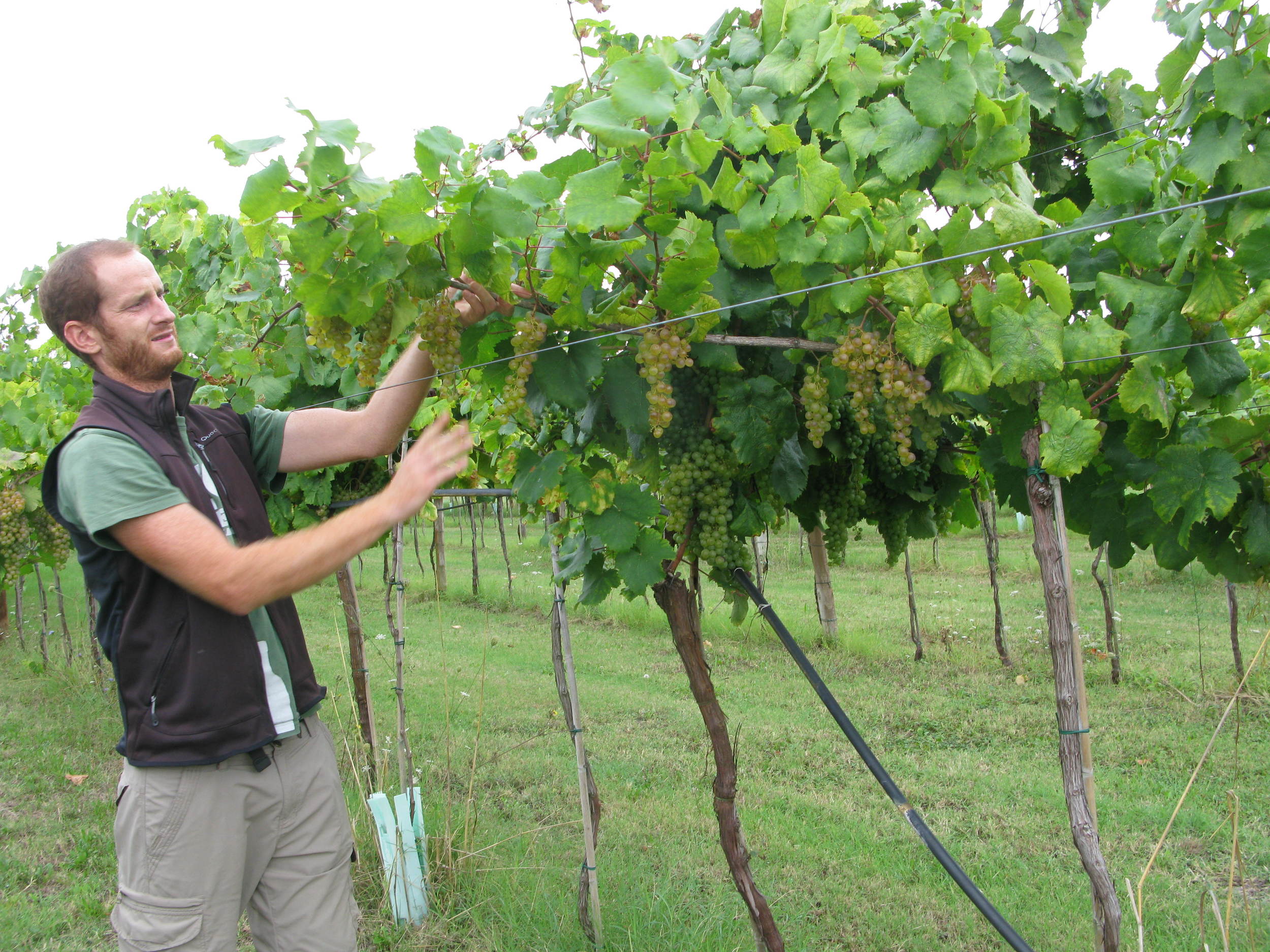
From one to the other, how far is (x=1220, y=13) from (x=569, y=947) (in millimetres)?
3163

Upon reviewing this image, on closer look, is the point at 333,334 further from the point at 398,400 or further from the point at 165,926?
the point at 165,926

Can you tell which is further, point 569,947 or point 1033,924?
point 1033,924

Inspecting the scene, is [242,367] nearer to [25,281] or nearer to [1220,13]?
[1220,13]

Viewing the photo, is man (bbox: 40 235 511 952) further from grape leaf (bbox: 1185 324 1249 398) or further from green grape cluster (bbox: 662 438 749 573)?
grape leaf (bbox: 1185 324 1249 398)

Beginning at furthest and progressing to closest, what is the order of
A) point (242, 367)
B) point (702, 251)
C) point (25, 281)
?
point (25, 281)
point (242, 367)
point (702, 251)

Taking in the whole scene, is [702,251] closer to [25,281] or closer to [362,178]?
[362,178]

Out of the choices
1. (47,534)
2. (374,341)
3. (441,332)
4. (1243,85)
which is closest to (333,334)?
(374,341)

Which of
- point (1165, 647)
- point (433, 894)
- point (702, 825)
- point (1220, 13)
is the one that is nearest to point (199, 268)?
point (433, 894)

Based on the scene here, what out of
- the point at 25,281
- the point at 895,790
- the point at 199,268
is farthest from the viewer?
the point at 25,281

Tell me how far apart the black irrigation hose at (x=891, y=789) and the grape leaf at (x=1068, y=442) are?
83cm

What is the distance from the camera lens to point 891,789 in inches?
89.8

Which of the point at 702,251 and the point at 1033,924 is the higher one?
the point at 702,251

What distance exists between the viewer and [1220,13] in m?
1.60

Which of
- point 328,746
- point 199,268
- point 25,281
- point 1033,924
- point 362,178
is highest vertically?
point 25,281
